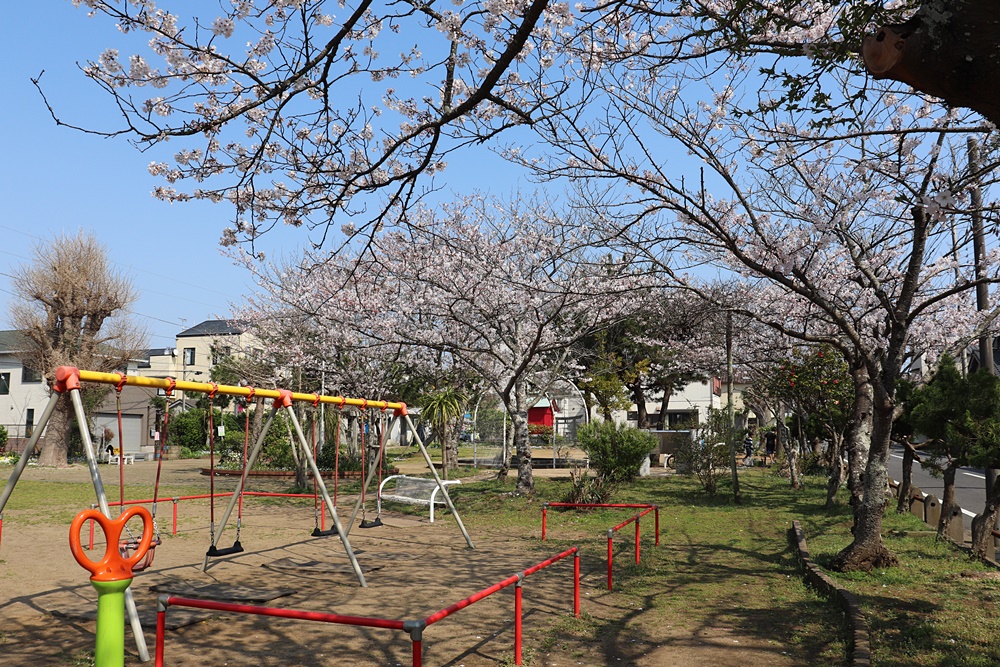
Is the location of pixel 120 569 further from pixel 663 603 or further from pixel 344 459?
pixel 344 459

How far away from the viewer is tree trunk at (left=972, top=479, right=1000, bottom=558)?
10281mm

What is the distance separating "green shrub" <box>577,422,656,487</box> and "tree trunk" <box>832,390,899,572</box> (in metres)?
10.3

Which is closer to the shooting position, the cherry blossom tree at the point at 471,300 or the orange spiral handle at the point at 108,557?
the orange spiral handle at the point at 108,557

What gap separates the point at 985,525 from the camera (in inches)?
407

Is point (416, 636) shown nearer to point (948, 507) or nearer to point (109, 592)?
point (109, 592)

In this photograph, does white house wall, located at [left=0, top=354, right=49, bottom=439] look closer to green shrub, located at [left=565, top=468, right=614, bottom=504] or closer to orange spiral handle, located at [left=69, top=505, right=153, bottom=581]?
green shrub, located at [left=565, top=468, right=614, bottom=504]

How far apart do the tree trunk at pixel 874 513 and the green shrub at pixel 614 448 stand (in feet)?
33.9

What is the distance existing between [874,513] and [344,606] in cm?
624

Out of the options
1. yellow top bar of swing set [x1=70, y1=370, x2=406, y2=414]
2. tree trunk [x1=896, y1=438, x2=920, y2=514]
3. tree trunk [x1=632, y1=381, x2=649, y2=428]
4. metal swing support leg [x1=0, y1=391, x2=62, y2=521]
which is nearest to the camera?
metal swing support leg [x1=0, y1=391, x2=62, y2=521]

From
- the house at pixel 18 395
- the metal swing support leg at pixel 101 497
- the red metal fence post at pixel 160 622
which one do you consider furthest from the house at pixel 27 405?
the red metal fence post at pixel 160 622

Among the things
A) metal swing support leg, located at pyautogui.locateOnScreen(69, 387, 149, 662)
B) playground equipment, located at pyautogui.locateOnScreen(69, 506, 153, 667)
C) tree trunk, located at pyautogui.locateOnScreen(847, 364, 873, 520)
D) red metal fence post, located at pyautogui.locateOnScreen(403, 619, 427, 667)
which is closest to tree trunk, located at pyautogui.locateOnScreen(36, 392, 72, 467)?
metal swing support leg, located at pyautogui.locateOnScreen(69, 387, 149, 662)

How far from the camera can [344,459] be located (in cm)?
2625

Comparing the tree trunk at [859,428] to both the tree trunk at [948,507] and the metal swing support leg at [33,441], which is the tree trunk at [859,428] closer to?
the tree trunk at [948,507]

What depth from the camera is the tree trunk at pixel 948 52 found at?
2.93m
